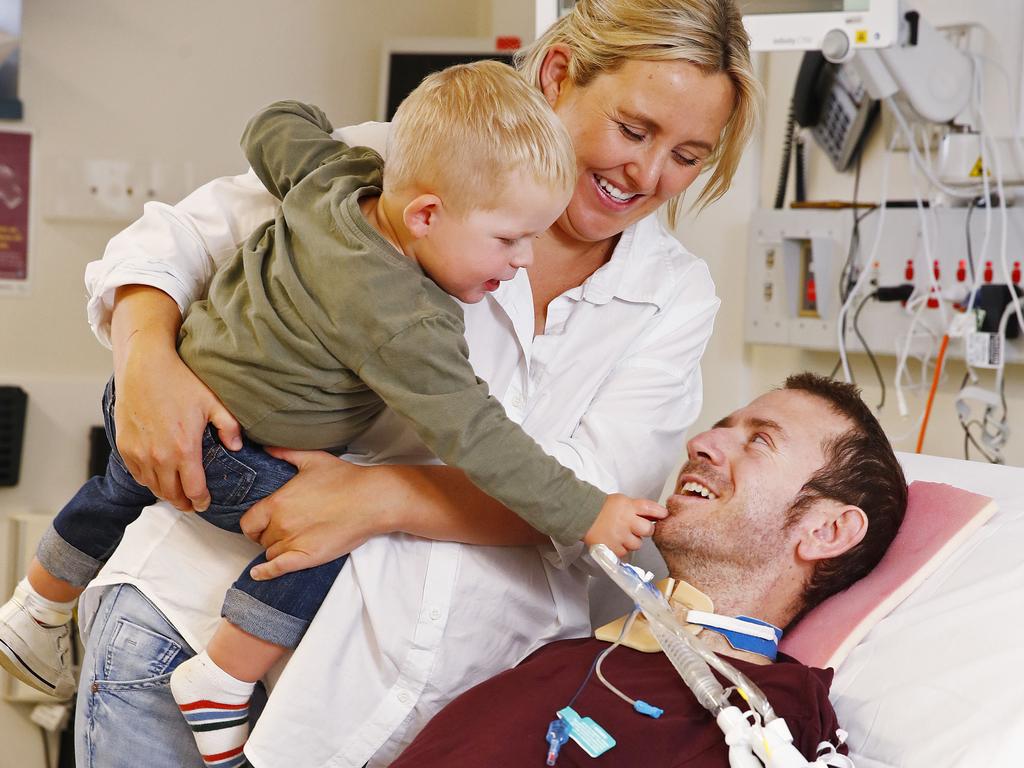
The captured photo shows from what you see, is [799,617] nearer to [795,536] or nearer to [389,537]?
[795,536]

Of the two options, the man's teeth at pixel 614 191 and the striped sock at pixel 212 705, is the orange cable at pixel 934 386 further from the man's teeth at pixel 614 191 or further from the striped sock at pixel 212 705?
the striped sock at pixel 212 705

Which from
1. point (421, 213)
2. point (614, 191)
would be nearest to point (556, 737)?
point (421, 213)

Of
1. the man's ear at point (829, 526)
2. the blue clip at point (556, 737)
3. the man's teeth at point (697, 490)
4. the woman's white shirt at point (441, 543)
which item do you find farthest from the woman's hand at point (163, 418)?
the man's ear at point (829, 526)

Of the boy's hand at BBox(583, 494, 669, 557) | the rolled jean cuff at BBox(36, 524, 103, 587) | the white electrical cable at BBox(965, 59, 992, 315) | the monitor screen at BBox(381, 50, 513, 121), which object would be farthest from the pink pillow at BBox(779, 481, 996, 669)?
the monitor screen at BBox(381, 50, 513, 121)

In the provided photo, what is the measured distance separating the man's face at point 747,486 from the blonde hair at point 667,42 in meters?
0.39

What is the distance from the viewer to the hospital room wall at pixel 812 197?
2.19 m

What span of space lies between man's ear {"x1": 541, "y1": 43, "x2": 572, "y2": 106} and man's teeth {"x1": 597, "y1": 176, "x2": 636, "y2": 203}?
136 millimetres

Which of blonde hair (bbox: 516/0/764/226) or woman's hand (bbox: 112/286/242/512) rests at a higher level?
blonde hair (bbox: 516/0/764/226)

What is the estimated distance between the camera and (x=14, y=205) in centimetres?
283

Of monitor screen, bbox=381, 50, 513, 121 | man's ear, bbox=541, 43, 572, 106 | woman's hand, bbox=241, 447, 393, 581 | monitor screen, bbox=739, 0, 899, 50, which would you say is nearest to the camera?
woman's hand, bbox=241, 447, 393, 581

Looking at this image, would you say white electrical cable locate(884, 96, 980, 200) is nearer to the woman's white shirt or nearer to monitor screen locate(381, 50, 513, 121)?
the woman's white shirt

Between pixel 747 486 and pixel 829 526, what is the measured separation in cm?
12

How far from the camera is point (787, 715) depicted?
4.10ft

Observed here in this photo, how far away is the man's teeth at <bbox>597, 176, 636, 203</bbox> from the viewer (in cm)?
153
